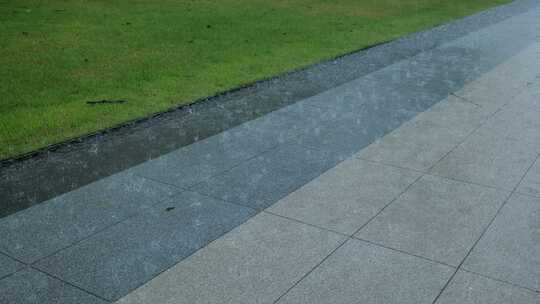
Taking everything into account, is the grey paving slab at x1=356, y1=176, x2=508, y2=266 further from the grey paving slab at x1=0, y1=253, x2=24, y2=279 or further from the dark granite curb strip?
the dark granite curb strip

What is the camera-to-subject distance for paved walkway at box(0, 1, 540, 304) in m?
4.61

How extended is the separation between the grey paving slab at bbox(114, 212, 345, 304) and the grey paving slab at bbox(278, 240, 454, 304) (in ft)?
0.43

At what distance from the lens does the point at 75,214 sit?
5719mm

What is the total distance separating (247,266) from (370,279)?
3.04ft

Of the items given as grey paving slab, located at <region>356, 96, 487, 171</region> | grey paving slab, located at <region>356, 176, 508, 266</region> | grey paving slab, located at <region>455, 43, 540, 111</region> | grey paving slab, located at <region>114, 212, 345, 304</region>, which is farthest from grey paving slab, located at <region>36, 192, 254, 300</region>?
grey paving slab, located at <region>455, 43, 540, 111</region>

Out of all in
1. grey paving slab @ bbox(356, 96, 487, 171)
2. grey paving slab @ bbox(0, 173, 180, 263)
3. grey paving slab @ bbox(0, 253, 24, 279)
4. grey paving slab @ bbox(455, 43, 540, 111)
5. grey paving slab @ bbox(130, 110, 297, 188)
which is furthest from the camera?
grey paving slab @ bbox(455, 43, 540, 111)

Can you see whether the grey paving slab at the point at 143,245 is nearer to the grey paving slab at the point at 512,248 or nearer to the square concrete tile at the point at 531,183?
the grey paving slab at the point at 512,248

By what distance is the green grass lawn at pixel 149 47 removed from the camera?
871cm

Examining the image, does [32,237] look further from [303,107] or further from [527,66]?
[527,66]

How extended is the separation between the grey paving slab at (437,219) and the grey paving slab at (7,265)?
2.75 metres

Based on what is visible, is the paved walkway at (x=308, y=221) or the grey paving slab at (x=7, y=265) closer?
the paved walkway at (x=308, y=221)

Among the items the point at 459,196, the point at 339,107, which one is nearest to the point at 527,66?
the point at 339,107

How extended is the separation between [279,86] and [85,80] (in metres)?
3.12

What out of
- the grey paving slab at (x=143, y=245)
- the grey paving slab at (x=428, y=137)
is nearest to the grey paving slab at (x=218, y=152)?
the grey paving slab at (x=143, y=245)
